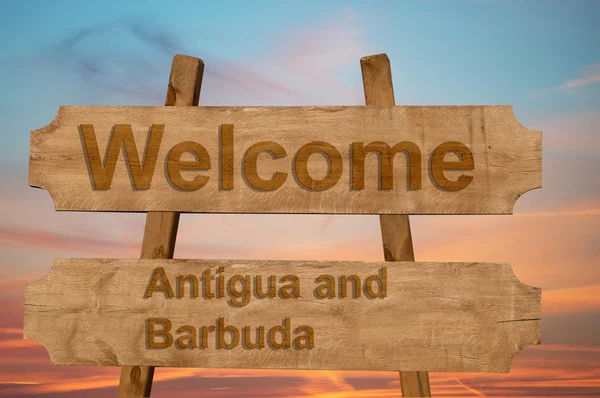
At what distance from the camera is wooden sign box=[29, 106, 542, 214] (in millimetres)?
4957

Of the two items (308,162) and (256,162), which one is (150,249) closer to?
Answer: (256,162)

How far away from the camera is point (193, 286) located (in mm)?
4926

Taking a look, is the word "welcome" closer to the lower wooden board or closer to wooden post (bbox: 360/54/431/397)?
wooden post (bbox: 360/54/431/397)

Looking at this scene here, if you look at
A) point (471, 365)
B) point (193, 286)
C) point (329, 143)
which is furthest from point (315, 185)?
point (471, 365)

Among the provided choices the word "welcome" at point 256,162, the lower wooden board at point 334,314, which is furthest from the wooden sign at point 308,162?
the lower wooden board at point 334,314

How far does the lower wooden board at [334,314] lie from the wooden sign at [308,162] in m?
0.45

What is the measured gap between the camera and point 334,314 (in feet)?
16.0

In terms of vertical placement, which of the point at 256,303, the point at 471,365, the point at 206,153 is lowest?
the point at 471,365

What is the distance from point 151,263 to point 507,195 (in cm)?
255

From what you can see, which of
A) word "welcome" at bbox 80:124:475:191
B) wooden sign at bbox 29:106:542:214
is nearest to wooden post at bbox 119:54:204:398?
wooden sign at bbox 29:106:542:214

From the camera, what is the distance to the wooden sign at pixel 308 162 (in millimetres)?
4957

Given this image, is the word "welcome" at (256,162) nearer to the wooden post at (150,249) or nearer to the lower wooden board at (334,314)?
the wooden post at (150,249)

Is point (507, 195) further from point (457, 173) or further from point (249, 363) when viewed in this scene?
point (249, 363)

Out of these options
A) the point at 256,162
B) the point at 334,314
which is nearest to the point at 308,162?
the point at 256,162
